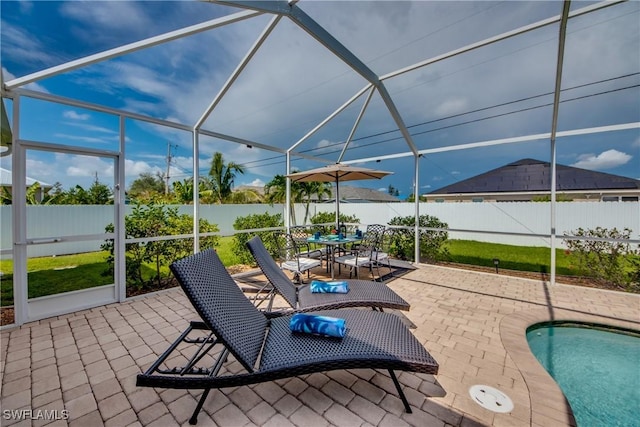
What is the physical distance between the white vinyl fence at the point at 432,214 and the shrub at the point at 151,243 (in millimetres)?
262

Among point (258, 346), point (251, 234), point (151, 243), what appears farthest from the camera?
point (251, 234)

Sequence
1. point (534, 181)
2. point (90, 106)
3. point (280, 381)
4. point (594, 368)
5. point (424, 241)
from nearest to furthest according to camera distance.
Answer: point (280, 381) < point (594, 368) < point (90, 106) < point (424, 241) < point (534, 181)

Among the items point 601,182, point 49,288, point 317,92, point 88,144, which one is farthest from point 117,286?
point 601,182

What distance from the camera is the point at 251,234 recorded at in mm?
8391

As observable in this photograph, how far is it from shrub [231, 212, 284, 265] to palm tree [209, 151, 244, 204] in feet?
34.2

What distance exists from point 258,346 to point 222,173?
17968 millimetres

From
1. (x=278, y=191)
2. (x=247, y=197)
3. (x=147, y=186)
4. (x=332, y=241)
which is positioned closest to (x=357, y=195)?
(x=247, y=197)

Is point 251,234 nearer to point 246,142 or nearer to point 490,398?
point 246,142

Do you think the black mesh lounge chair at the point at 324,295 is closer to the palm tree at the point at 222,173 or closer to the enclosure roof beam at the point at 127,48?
the enclosure roof beam at the point at 127,48

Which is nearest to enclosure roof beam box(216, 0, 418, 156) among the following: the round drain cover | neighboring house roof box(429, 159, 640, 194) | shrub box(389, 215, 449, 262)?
shrub box(389, 215, 449, 262)

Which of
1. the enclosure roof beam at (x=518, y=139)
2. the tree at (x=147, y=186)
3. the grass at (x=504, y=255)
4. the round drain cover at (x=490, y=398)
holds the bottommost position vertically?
the round drain cover at (x=490, y=398)

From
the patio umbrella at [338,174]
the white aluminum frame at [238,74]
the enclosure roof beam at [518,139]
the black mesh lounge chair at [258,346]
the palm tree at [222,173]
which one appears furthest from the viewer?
the palm tree at [222,173]

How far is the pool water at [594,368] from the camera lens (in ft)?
8.29

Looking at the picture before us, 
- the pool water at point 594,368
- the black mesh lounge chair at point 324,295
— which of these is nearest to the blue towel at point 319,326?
the black mesh lounge chair at point 324,295
